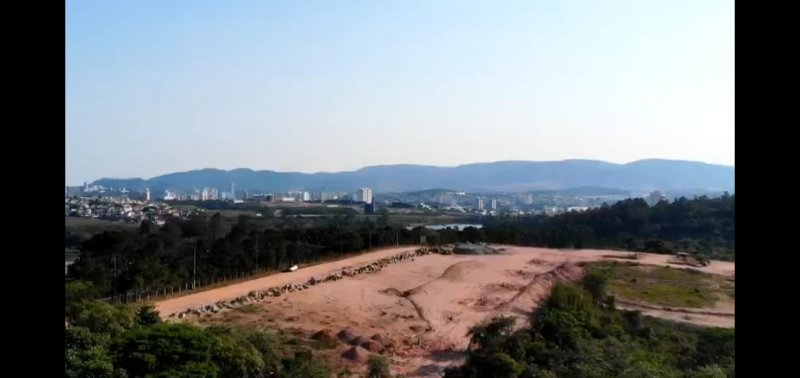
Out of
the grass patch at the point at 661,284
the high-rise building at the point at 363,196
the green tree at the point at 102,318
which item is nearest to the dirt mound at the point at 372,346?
the green tree at the point at 102,318

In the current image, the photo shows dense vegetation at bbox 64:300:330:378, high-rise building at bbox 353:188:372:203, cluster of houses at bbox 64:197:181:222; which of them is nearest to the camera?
dense vegetation at bbox 64:300:330:378

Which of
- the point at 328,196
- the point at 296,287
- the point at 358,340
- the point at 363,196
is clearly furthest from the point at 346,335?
the point at 328,196

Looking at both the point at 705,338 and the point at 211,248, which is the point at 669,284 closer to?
the point at 705,338

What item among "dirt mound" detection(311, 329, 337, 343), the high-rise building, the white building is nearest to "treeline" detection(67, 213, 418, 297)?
"dirt mound" detection(311, 329, 337, 343)

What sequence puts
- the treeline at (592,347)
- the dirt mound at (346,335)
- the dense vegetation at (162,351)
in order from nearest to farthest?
the dense vegetation at (162,351)
the treeline at (592,347)
the dirt mound at (346,335)

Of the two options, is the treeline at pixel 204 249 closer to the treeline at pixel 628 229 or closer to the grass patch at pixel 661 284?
the treeline at pixel 628 229

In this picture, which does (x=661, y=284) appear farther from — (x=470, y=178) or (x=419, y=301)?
(x=470, y=178)

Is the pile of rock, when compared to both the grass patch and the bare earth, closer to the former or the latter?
the bare earth
